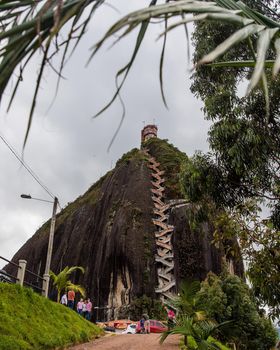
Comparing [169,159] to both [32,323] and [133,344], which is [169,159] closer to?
[133,344]

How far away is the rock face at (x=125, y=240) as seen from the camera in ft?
88.6

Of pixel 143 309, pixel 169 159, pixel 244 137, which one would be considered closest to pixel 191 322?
pixel 244 137

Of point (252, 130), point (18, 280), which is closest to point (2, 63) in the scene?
point (252, 130)

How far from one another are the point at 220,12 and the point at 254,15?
51cm

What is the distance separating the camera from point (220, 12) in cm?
191

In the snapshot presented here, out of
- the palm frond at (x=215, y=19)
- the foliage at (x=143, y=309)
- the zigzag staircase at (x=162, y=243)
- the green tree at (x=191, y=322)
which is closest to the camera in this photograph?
the palm frond at (x=215, y=19)

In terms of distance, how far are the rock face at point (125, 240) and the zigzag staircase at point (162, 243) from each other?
1.11 feet

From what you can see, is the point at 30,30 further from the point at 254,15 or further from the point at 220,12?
the point at 254,15

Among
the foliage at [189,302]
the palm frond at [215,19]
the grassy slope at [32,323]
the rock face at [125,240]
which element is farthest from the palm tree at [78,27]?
the rock face at [125,240]

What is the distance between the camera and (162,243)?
28453 millimetres

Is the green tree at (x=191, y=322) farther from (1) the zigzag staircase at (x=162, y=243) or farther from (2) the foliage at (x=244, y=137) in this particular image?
(1) the zigzag staircase at (x=162, y=243)

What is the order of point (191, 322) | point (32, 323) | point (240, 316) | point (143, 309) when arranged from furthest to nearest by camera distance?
point (143, 309) → point (240, 316) → point (32, 323) → point (191, 322)

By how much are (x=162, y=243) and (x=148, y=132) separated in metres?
16.6

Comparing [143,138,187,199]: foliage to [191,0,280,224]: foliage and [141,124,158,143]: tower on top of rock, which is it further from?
[191,0,280,224]: foliage
